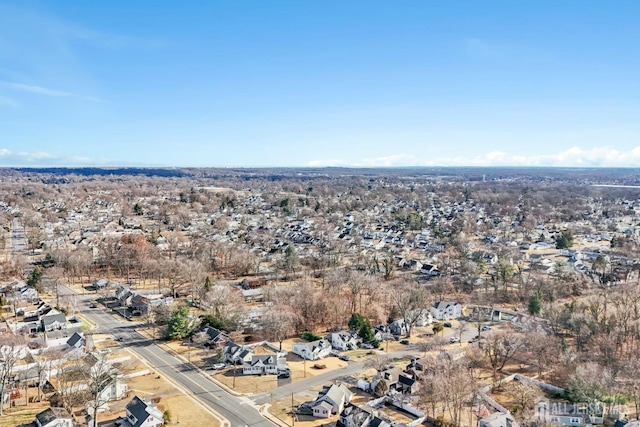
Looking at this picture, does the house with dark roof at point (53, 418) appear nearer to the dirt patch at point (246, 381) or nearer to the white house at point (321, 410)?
the dirt patch at point (246, 381)

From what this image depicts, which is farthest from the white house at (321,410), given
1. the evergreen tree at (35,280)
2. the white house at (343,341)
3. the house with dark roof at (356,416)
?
the evergreen tree at (35,280)

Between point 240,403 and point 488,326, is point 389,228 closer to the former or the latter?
point 488,326

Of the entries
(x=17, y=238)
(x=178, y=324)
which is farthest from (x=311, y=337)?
(x=17, y=238)

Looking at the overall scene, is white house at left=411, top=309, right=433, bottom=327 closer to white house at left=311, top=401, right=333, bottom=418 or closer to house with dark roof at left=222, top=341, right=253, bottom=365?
house with dark roof at left=222, top=341, right=253, bottom=365

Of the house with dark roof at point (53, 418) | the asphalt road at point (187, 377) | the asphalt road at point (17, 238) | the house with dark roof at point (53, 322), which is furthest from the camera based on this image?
the asphalt road at point (17, 238)

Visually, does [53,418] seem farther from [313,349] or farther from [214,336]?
[313,349]

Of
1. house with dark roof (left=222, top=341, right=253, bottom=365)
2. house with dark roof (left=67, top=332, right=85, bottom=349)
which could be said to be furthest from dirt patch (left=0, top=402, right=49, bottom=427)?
house with dark roof (left=222, top=341, right=253, bottom=365)
